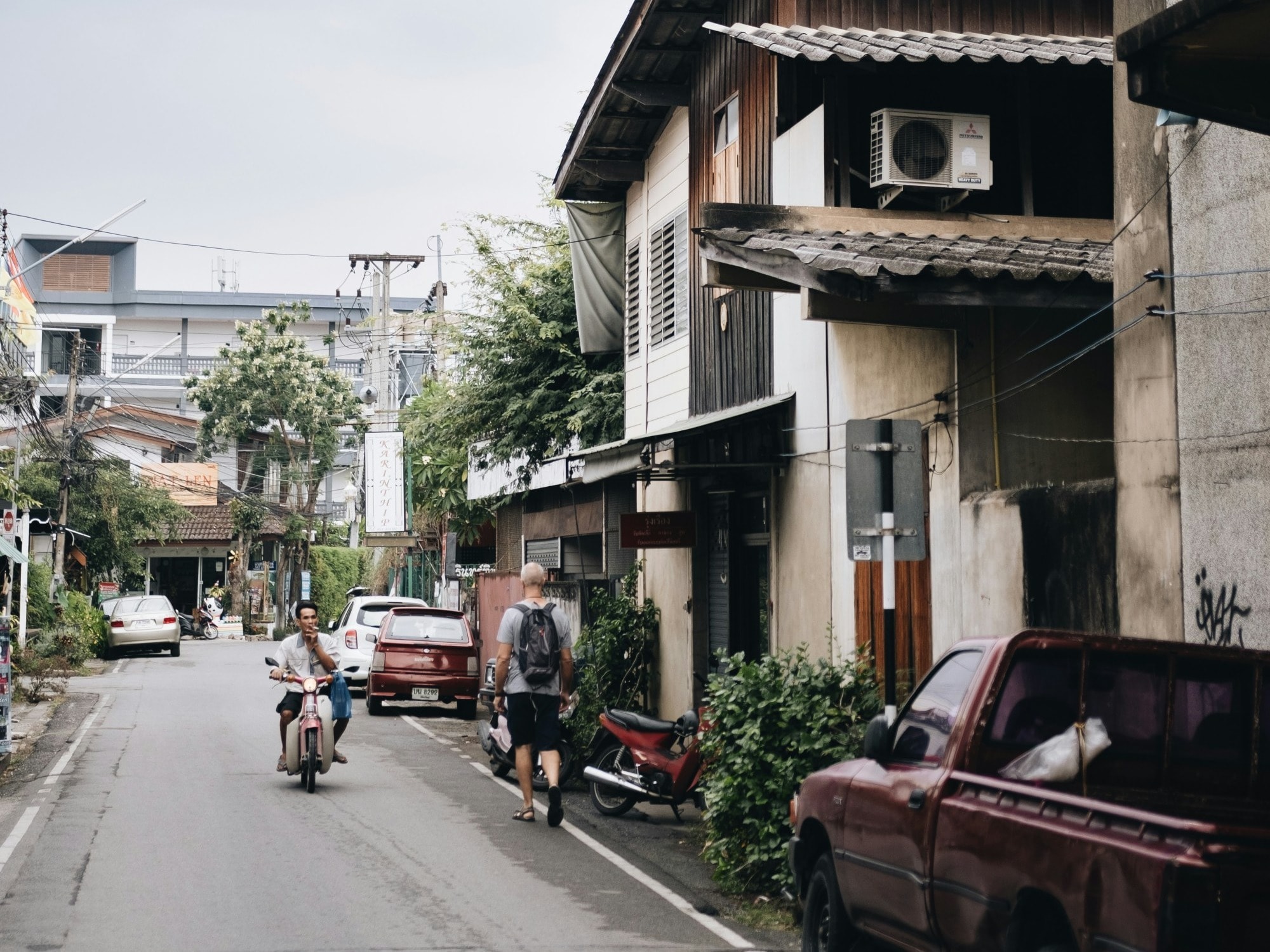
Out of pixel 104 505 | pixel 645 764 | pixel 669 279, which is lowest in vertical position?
pixel 645 764

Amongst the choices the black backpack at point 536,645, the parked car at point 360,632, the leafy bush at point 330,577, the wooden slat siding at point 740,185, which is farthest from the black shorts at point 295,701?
the leafy bush at point 330,577

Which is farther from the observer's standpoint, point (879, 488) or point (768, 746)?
point (768, 746)

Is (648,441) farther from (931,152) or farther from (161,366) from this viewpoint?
(161,366)

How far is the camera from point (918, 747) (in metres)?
6.30

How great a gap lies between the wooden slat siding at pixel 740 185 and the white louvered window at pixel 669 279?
0.50 metres

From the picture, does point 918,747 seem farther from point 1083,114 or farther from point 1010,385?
point 1083,114

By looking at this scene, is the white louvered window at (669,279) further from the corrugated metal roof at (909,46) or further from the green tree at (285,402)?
the green tree at (285,402)

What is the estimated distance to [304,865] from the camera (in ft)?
33.3

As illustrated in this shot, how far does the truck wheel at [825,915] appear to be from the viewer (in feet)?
23.1

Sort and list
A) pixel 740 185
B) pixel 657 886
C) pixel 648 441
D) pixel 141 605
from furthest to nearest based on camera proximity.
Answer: pixel 141 605, pixel 740 185, pixel 648 441, pixel 657 886

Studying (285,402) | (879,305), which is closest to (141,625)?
(285,402)

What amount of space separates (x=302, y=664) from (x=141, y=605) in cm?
2643

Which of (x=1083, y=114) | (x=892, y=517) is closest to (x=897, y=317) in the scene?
(x=892, y=517)

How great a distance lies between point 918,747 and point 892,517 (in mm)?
2951
